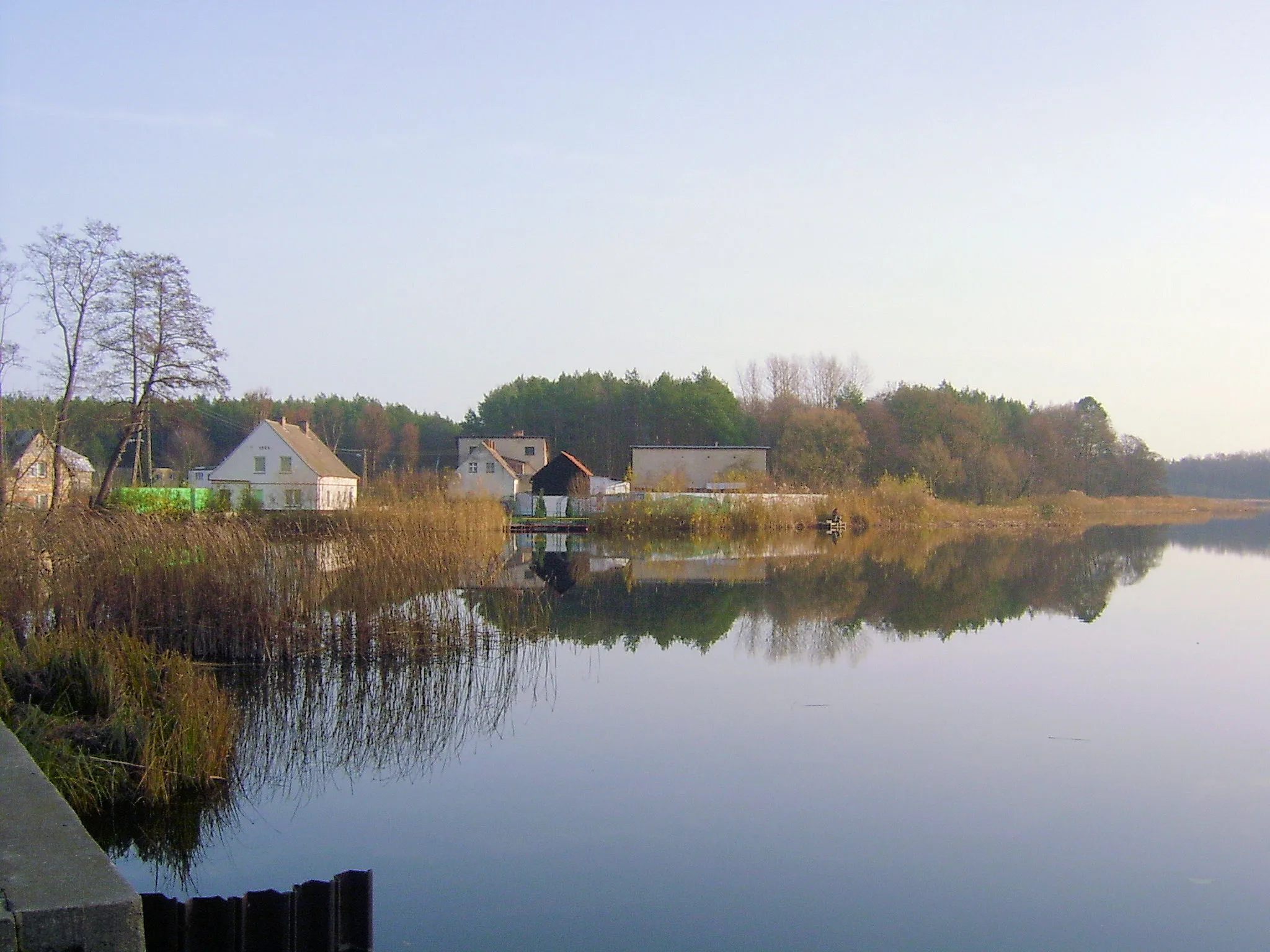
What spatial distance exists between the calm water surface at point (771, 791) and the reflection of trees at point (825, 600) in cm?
21

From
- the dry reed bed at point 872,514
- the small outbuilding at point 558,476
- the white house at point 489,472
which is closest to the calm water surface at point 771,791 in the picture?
the dry reed bed at point 872,514

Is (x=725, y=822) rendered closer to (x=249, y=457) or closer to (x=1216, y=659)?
(x=1216, y=659)

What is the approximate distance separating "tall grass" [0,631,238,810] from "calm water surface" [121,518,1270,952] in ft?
1.50

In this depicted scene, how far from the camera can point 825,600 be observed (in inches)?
681

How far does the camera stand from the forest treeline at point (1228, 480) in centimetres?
8925

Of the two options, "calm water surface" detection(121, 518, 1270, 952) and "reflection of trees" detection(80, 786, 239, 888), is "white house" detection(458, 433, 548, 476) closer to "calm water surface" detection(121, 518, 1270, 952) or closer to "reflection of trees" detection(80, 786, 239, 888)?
"calm water surface" detection(121, 518, 1270, 952)

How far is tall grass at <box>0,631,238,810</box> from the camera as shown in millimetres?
6094

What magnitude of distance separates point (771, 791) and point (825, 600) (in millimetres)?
10510

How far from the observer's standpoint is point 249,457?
40.8 metres

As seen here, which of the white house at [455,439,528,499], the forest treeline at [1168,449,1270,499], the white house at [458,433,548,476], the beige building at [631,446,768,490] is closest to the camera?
the white house at [455,439,528,499]

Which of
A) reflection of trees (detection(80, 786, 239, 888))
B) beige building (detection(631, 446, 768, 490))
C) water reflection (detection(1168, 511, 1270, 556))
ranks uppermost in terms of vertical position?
beige building (detection(631, 446, 768, 490))

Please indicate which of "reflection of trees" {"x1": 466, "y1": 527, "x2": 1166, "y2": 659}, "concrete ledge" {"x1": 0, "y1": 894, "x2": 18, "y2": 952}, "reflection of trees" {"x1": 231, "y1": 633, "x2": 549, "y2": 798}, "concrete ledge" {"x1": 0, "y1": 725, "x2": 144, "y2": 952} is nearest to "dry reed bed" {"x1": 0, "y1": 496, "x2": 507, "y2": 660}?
"reflection of trees" {"x1": 231, "y1": 633, "x2": 549, "y2": 798}

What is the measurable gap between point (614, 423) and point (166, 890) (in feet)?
199

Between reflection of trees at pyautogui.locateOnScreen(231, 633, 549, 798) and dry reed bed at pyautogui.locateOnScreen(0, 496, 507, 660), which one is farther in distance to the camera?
dry reed bed at pyautogui.locateOnScreen(0, 496, 507, 660)
